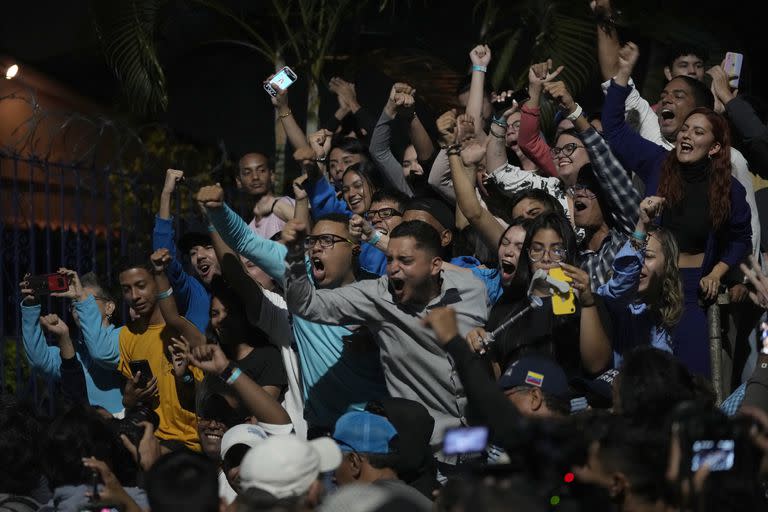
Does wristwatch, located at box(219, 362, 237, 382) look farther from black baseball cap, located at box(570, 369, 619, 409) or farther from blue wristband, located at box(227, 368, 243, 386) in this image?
black baseball cap, located at box(570, 369, 619, 409)

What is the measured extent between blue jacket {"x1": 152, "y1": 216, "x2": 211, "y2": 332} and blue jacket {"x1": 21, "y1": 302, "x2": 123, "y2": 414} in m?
0.58

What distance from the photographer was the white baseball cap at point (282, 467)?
4691 millimetres

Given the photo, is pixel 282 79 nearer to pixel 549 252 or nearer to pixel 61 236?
pixel 61 236

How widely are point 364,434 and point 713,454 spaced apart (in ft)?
6.07

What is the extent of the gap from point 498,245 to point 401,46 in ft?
20.1

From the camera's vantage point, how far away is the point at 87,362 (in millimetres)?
9062

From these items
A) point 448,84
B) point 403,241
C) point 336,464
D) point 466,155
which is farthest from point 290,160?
point 336,464

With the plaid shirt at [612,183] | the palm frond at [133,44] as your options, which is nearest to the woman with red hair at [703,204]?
the plaid shirt at [612,183]

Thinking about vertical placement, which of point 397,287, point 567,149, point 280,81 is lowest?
point 397,287

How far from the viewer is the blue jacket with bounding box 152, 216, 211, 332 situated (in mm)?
8578

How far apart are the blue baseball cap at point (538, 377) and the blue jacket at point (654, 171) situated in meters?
1.61

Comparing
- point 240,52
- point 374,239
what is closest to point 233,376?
point 374,239

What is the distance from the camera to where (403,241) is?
6812 millimetres

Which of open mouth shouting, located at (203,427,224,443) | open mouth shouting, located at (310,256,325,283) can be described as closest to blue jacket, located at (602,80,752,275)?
open mouth shouting, located at (310,256,325,283)
